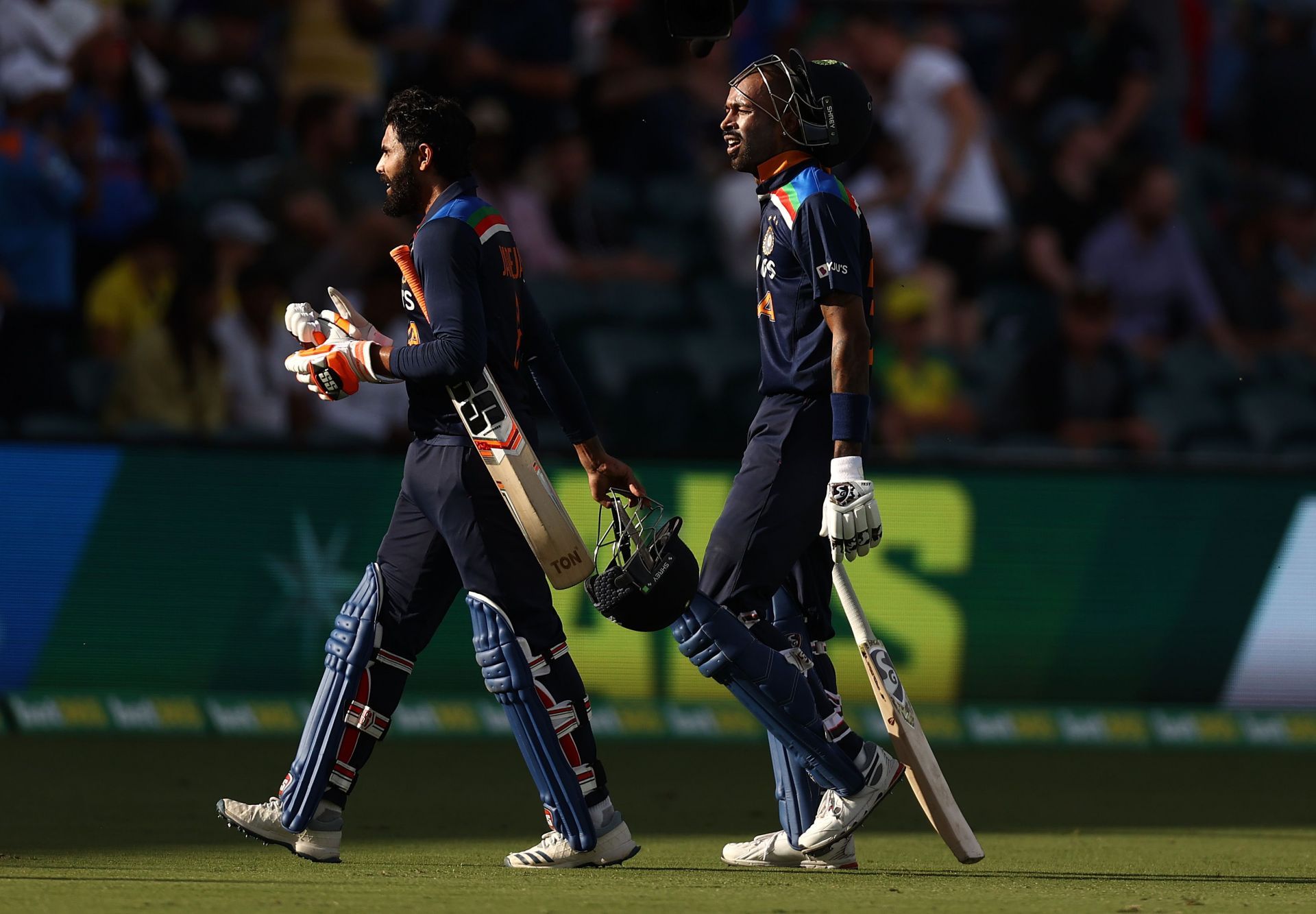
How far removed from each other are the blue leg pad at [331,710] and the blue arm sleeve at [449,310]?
2.20 ft

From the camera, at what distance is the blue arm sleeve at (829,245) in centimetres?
539

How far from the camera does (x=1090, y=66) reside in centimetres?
1415

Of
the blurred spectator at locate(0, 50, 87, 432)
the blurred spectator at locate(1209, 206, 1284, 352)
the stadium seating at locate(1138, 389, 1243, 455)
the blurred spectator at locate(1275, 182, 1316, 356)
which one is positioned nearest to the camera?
the blurred spectator at locate(0, 50, 87, 432)

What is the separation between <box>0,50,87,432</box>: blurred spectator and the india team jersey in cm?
549

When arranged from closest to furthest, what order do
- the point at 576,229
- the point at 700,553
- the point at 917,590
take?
the point at 700,553 < the point at 917,590 < the point at 576,229

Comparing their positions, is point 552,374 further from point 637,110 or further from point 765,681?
point 637,110

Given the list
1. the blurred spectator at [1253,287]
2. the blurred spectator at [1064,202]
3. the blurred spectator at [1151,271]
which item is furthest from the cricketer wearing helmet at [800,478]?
the blurred spectator at [1253,287]

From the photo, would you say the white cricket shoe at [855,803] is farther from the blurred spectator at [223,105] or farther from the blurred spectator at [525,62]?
the blurred spectator at [525,62]

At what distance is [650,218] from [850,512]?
7661 millimetres

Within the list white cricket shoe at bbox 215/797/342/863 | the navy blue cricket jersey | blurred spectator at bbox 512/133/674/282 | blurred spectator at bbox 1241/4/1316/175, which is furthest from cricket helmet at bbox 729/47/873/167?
blurred spectator at bbox 1241/4/1316/175

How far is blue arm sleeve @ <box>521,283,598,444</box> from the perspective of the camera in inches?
223

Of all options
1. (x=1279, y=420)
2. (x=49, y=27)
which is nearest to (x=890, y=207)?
(x=1279, y=420)

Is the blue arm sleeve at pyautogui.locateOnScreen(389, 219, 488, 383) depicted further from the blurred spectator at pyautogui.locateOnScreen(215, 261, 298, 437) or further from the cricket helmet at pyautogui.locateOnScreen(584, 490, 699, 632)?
the blurred spectator at pyautogui.locateOnScreen(215, 261, 298, 437)

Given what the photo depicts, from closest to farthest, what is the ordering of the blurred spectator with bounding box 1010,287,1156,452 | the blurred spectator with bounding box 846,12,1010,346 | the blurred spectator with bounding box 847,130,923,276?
the blurred spectator with bounding box 1010,287,1156,452
the blurred spectator with bounding box 847,130,923,276
the blurred spectator with bounding box 846,12,1010,346
